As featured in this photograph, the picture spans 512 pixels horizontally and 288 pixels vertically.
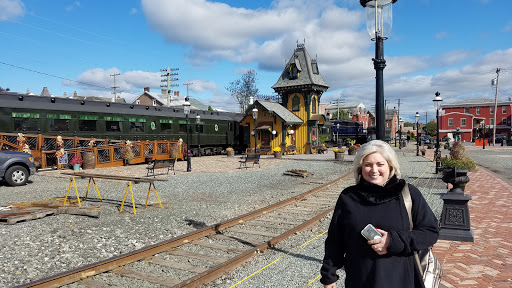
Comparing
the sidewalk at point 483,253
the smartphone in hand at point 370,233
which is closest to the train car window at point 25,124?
the sidewalk at point 483,253

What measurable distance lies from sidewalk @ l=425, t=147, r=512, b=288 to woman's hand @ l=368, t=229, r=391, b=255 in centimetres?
295

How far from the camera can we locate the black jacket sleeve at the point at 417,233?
83.7 inches

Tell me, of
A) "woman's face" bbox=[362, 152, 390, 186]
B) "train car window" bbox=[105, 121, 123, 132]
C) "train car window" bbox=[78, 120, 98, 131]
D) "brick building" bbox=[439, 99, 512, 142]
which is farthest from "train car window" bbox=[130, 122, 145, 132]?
"brick building" bbox=[439, 99, 512, 142]

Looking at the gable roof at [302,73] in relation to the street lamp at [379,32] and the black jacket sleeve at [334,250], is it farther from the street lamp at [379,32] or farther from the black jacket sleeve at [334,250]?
the black jacket sleeve at [334,250]

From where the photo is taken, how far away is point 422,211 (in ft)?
7.40

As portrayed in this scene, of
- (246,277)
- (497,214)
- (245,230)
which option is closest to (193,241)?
(245,230)

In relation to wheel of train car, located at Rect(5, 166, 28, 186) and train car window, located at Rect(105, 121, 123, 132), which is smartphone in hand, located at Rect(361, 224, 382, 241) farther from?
train car window, located at Rect(105, 121, 123, 132)

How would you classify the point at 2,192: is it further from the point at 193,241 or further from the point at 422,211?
the point at 422,211

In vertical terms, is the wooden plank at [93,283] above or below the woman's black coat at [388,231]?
below

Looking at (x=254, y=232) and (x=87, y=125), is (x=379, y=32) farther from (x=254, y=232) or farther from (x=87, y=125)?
(x=87, y=125)

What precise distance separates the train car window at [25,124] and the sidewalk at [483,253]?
19.1 m

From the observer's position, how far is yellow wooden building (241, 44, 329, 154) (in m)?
31.0

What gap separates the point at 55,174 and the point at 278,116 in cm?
1835

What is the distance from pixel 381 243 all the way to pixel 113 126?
21.8 metres
